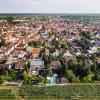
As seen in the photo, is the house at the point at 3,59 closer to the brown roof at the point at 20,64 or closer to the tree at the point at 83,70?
the brown roof at the point at 20,64

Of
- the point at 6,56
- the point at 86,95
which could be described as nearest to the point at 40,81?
the point at 86,95

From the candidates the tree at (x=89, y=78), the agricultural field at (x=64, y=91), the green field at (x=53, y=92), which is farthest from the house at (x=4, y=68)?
the tree at (x=89, y=78)

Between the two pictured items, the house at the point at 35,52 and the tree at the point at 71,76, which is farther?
the house at the point at 35,52

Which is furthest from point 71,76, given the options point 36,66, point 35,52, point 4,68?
point 35,52

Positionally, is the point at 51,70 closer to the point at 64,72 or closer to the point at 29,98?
the point at 64,72

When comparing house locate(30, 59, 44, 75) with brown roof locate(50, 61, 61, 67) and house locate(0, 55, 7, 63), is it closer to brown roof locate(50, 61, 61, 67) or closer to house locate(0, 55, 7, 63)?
brown roof locate(50, 61, 61, 67)

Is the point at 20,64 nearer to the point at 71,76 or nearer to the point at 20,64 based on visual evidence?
the point at 20,64

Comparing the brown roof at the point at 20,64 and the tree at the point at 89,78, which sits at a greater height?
the brown roof at the point at 20,64
